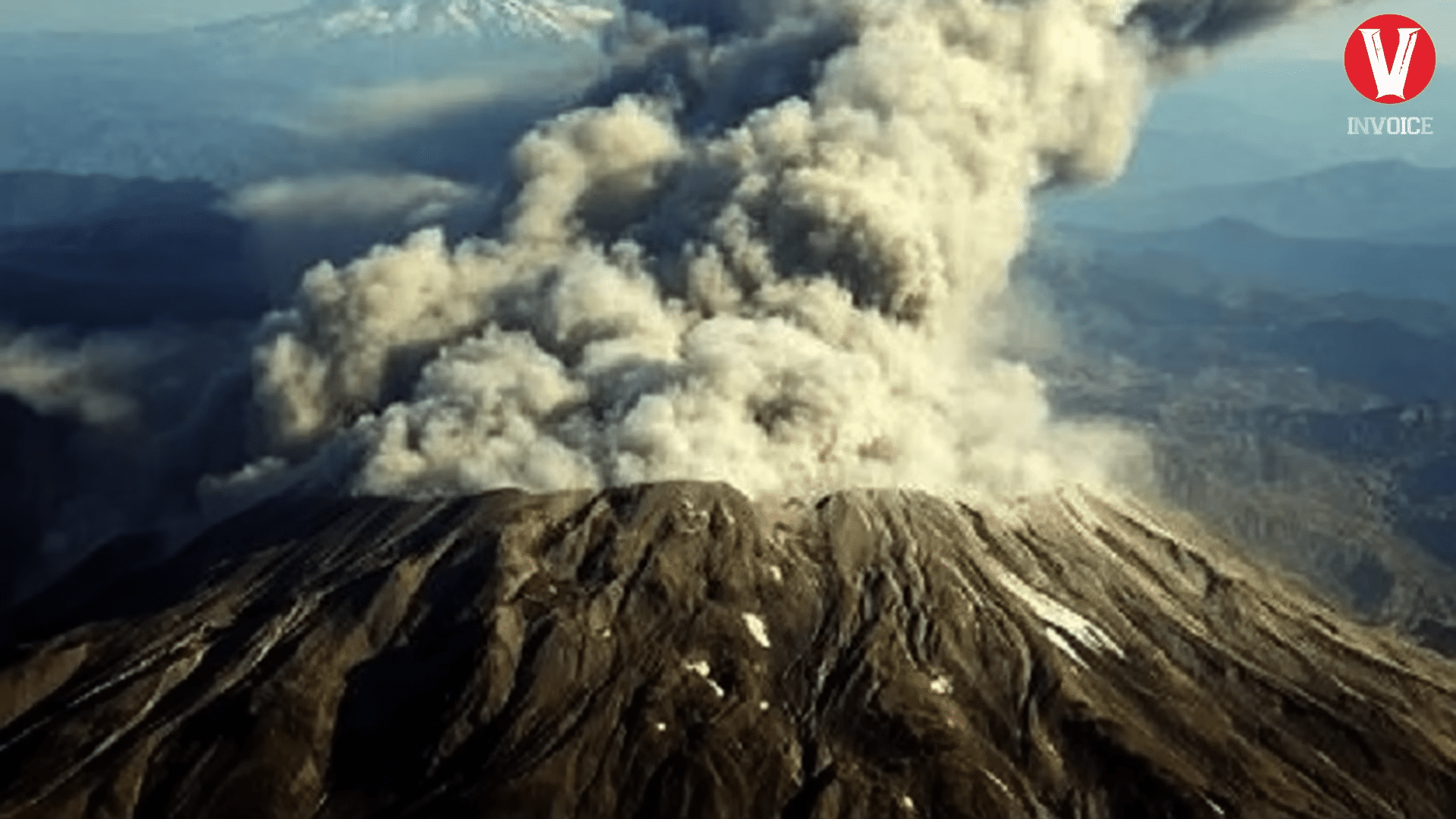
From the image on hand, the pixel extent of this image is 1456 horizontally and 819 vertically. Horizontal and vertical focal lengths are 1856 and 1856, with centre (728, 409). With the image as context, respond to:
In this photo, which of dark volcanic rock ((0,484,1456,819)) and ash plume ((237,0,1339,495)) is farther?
ash plume ((237,0,1339,495))

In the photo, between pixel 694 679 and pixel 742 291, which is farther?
pixel 742 291

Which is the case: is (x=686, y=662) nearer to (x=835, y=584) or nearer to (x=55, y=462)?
(x=835, y=584)

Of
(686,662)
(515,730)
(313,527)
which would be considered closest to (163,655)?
(313,527)

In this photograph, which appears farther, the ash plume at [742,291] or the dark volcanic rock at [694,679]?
the ash plume at [742,291]
